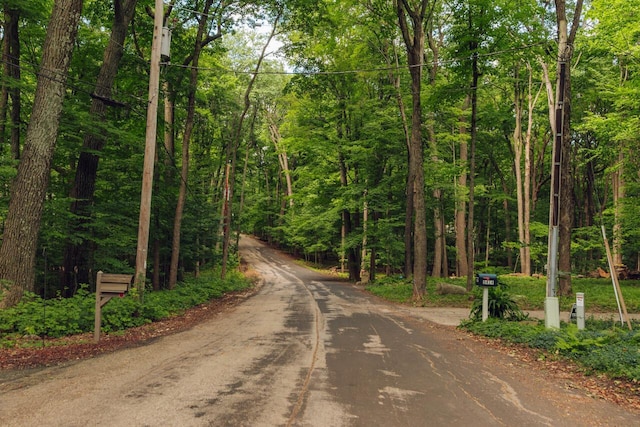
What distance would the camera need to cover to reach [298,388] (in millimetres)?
4949

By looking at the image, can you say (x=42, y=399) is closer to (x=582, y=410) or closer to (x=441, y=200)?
(x=582, y=410)

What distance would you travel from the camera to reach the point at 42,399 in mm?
4375

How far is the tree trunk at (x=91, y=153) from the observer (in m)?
11.5

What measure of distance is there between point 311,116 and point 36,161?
68.1 feet

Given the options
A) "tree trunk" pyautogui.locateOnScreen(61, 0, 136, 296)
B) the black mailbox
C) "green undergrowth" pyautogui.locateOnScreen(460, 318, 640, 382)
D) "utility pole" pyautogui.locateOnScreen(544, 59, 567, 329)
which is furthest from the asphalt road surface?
"tree trunk" pyautogui.locateOnScreen(61, 0, 136, 296)

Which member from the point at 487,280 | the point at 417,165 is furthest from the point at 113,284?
the point at 417,165

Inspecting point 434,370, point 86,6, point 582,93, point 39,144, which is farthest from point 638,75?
point 86,6

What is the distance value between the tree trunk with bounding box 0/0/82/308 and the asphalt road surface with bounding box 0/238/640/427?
3.41 metres

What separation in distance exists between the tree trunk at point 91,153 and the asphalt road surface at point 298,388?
5945 mm

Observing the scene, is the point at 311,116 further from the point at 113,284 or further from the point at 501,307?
the point at 113,284

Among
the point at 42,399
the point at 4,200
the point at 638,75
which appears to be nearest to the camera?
the point at 42,399

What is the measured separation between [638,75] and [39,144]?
808 inches

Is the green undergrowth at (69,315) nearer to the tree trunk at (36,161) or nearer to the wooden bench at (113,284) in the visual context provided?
the tree trunk at (36,161)

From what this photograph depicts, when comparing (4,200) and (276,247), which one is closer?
(4,200)
